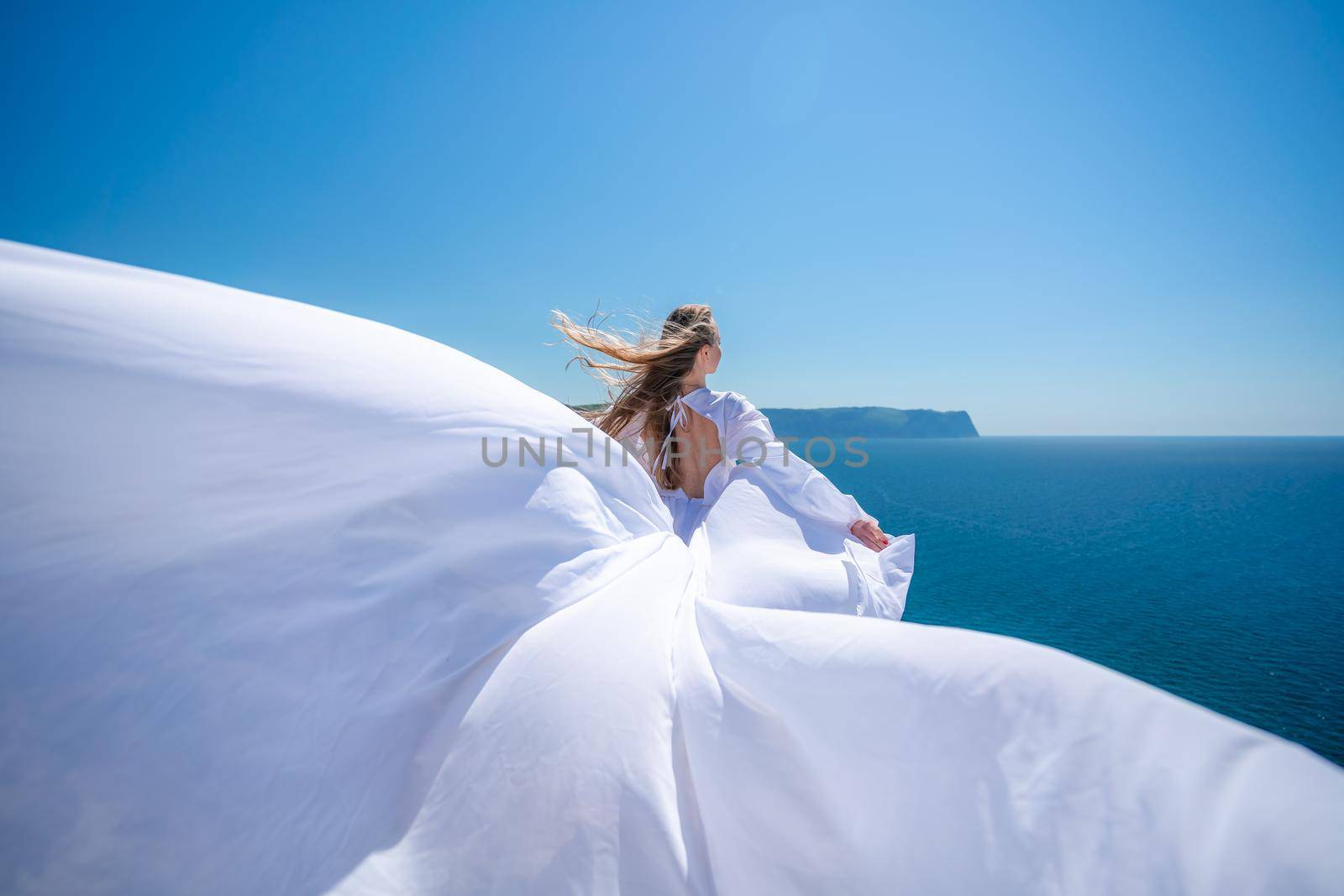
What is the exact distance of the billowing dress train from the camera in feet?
2.30

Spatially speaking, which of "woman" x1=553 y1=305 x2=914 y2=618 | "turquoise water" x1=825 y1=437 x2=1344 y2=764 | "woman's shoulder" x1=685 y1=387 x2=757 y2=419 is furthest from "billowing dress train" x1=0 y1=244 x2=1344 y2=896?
"turquoise water" x1=825 y1=437 x2=1344 y2=764

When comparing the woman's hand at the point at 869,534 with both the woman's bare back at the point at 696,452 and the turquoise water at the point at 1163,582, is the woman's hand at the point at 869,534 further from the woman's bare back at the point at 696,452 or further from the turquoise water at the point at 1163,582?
the turquoise water at the point at 1163,582

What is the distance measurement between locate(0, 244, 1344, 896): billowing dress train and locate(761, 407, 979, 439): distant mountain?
77.0 m

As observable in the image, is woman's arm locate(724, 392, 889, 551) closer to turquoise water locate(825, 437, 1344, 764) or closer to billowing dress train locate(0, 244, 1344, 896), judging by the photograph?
billowing dress train locate(0, 244, 1344, 896)

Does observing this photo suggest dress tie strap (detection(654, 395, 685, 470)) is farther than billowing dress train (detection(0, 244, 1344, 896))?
Yes

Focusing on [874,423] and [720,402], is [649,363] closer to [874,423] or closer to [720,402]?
[720,402]

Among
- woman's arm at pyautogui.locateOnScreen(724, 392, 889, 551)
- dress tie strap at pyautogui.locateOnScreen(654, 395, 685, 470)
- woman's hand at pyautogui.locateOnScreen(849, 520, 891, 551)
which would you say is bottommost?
woman's hand at pyautogui.locateOnScreen(849, 520, 891, 551)

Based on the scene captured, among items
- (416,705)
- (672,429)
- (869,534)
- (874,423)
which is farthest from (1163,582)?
(874,423)

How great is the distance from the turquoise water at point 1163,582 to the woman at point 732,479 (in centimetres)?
1465

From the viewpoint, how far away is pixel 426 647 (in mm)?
1030

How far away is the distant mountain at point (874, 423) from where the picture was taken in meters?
95.2

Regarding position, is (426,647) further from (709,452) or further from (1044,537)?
(1044,537)

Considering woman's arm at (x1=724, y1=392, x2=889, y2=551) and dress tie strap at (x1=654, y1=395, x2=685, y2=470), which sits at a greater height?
dress tie strap at (x1=654, y1=395, x2=685, y2=470)

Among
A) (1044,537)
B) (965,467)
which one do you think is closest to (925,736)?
(1044,537)
